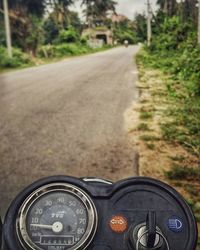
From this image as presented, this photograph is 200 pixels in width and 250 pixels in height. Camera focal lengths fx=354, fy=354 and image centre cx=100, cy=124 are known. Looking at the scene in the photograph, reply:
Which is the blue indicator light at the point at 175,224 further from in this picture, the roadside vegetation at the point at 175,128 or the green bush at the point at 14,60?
the green bush at the point at 14,60

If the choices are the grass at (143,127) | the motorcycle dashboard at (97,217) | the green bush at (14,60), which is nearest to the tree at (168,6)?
the green bush at (14,60)

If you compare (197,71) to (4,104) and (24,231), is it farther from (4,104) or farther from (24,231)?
(24,231)

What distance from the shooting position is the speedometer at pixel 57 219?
1.21 m

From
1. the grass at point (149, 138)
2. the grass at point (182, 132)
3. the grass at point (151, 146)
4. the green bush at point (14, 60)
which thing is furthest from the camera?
the green bush at point (14, 60)

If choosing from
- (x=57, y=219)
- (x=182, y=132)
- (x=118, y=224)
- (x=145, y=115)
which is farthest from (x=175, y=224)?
(x=145, y=115)

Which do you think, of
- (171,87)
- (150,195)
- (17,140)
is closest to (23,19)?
(171,87)

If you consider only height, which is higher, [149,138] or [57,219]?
[57,219]

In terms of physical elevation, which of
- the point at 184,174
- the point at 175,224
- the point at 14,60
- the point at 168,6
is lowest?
the point at 184,174

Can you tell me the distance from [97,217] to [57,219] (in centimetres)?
14

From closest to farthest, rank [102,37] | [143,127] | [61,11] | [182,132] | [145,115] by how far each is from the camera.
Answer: [182,132], [143,127], [145,115], [61,11], [102,37]

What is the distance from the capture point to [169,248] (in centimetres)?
117

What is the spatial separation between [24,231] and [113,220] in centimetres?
31

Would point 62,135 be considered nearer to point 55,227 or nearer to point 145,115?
point 145,115

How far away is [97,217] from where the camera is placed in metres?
1.25
